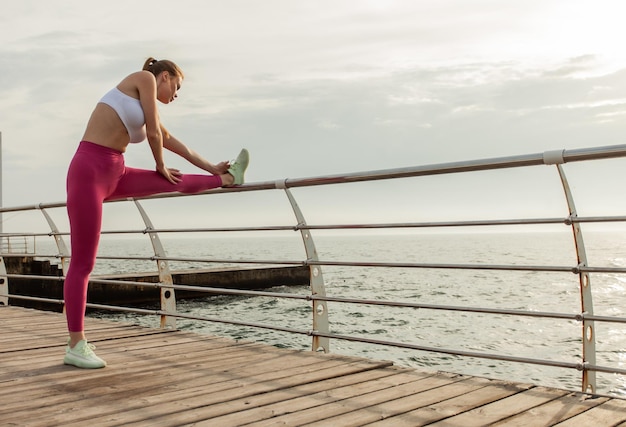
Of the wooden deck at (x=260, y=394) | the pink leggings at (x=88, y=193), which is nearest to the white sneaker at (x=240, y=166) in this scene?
the pink leggings at (x=88, y=193)

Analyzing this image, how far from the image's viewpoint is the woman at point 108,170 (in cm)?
330

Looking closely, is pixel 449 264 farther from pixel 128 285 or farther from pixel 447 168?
pixel 128 285

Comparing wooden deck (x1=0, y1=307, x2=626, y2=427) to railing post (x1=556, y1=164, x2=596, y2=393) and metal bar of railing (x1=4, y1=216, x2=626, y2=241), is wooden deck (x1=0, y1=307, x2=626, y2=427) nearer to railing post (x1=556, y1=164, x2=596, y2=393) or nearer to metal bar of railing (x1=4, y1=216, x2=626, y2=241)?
railing post (x1=556, y1=164, x2=596, y2=393)

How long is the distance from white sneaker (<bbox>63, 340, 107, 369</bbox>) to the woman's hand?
0.97 metres

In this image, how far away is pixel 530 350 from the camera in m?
18.5

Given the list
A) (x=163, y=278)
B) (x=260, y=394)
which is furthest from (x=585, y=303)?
(x=163, y=278)

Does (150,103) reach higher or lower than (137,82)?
lower

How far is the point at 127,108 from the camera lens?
3.28 meters

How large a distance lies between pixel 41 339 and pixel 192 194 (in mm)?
1542

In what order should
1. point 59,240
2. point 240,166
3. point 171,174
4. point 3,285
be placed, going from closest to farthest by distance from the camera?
point 171,174 < point 240,166 < point 59,240 < point 3,285

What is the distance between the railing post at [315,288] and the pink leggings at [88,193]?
2.55 ft

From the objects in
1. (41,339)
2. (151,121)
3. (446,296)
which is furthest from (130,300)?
(151,121)

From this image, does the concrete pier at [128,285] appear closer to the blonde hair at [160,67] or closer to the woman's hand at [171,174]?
the woman's hand at [171,174]

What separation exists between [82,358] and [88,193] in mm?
874
